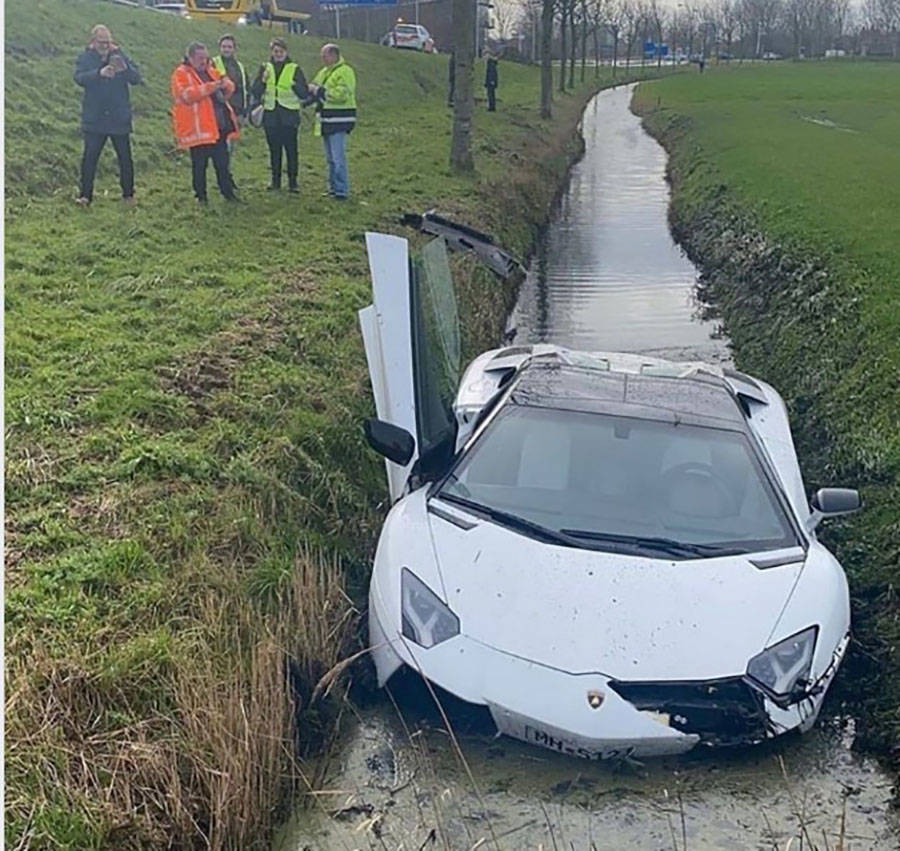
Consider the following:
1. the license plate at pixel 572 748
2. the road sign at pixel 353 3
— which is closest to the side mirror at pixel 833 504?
the license plate at pixel 572 748

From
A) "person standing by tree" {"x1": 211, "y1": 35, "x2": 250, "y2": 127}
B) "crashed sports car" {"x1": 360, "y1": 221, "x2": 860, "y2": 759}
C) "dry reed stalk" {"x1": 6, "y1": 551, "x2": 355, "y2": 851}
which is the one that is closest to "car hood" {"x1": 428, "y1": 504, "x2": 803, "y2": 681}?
"crashed sports car" {"x1": 360, "y1": 221, "x2": 860, "y2": 759}

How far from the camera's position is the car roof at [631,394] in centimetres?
616

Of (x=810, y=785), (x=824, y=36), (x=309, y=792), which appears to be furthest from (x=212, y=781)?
(x=824, y=36)

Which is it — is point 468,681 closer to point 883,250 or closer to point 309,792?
point 309,792

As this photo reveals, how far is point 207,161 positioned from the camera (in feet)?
45.2

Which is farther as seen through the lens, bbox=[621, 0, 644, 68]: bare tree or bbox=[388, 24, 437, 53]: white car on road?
bbox=[621, 0, 644, 68]: bare tree

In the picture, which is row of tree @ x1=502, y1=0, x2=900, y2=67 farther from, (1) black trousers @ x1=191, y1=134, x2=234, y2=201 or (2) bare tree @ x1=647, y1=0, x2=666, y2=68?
(1) black trousers @ x1=191, y1=134, x2=234, y2=201

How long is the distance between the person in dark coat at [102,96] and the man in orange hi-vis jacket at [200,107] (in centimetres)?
62

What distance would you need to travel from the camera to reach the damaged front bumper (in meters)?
4.50

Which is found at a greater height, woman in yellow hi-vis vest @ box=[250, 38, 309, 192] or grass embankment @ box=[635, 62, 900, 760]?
woman in yellow hi-vis vest @ box=[250, 38, 309, 192]

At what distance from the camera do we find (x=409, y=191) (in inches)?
667

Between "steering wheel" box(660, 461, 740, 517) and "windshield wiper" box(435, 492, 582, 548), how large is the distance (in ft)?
2.06

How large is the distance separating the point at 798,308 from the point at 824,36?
117305 mm

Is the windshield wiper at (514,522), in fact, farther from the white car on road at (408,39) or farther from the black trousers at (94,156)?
the white car on road at (408,39)
